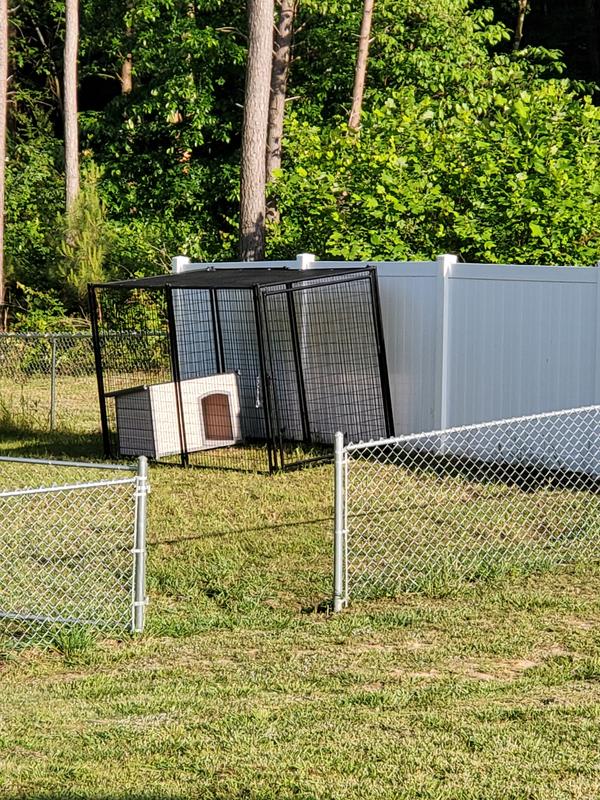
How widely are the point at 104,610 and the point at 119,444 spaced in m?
5.25

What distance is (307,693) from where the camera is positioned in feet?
18.7

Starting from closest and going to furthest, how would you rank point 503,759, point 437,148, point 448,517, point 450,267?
point 503,759, point 448,517, point 450,267, point 437,148

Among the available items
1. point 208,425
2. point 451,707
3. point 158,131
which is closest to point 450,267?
point 208,425

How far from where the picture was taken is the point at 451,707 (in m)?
5.36

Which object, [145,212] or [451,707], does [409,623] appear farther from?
[145,212]

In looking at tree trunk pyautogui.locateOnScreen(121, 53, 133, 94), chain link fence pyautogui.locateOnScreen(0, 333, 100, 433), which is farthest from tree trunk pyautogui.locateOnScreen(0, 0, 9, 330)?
tree trunk pyautogui.locateOnScreen(121, 53, 133, 94)

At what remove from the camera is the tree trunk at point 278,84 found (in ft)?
77.1

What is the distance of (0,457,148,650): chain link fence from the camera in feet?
21.7

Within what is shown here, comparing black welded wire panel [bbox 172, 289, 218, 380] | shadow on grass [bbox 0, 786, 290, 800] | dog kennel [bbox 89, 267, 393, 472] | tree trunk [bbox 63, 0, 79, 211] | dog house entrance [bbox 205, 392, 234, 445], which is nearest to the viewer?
shadow on grass [bbox 0, 786, 290, 800]

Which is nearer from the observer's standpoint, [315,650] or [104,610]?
[315,650]

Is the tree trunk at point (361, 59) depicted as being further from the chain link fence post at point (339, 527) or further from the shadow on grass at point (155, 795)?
the shadow on grass at point (155, 795)

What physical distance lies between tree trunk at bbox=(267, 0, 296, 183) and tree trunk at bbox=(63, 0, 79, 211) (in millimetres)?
4478

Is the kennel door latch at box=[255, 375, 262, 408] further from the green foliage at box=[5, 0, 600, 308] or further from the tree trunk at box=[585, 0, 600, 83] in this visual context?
the tree trunk at box=[585, 0, 600, 83]

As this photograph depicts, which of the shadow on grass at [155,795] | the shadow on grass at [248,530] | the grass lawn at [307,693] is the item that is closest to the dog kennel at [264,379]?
the shadow on grass at [248,530]
